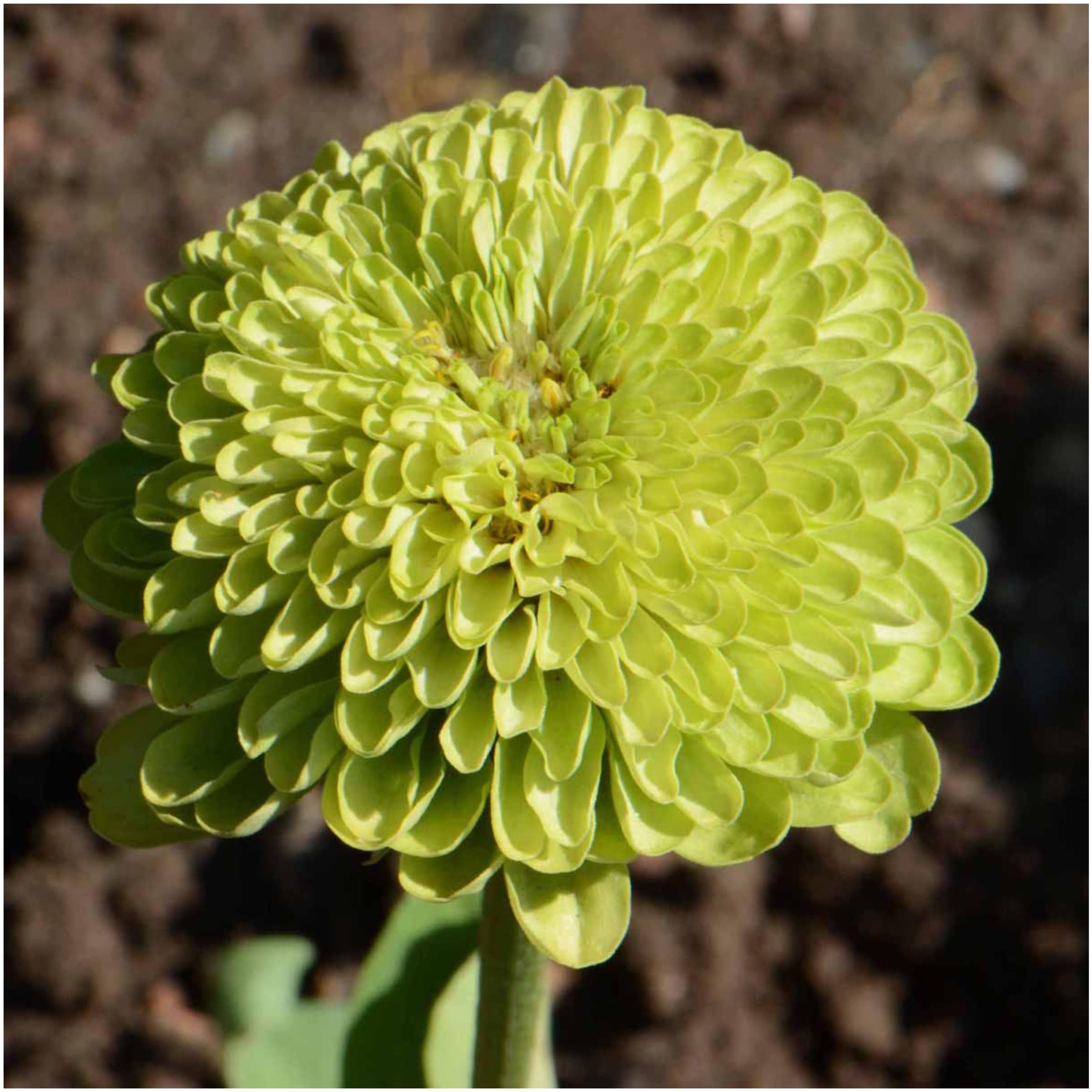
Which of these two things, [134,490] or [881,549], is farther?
[134,490]

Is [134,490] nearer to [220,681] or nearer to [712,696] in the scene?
[220,681]

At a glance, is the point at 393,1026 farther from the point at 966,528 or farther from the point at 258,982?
the point at 966,528

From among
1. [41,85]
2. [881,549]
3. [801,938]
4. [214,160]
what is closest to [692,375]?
[881,549]

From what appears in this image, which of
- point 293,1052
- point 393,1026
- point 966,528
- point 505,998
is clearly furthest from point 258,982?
point 966,528

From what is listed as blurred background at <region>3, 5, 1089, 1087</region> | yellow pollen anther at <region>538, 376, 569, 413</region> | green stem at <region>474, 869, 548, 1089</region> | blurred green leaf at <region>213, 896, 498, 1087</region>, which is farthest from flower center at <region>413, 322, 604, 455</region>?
blurred background at <region>3, 5, 1089, 1087</region>

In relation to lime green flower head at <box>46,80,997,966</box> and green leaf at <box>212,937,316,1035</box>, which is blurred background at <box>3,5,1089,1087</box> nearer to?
green leaf at <box>212,937,316,1035</box>

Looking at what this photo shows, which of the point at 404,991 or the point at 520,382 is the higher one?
the point at 520,382
